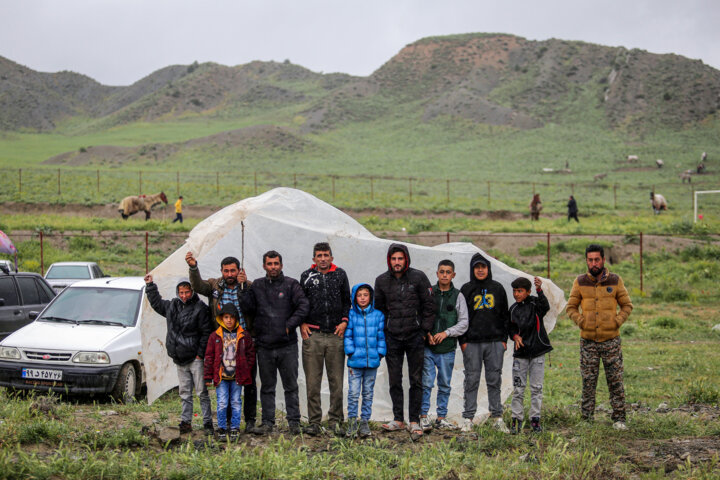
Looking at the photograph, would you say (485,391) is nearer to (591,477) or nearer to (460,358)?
(460,358)

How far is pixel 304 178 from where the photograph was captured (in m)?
49.6

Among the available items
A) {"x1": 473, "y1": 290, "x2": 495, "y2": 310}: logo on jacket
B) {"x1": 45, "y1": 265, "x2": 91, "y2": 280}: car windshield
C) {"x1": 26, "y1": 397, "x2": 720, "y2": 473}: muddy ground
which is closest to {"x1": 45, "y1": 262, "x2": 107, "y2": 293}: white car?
{"x1": 45, "y1": 265, "x2": 91, "y2": 280}: car windshield

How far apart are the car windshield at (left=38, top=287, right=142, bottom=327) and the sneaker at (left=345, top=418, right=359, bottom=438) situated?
3768 mm

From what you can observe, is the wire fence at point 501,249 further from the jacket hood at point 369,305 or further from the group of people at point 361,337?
the jacket hood at point 369,305

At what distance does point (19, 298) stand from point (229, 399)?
19.0ft

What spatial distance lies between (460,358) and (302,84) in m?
128

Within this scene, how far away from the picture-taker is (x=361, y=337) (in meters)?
6.56

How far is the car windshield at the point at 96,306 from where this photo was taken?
345 inches

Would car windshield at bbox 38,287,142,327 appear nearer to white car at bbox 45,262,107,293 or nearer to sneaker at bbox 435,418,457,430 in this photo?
sneaker at bbox 435,418,457,430

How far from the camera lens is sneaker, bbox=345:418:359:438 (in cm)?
632

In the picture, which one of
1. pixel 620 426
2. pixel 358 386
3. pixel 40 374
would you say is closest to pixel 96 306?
pixel 40 374

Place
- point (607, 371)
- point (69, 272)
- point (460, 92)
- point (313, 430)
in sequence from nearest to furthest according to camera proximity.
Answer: point (313, 430) < point (607, 371) < point (69, 272) < point (460, 92)

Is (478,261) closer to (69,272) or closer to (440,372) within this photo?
(440,372)

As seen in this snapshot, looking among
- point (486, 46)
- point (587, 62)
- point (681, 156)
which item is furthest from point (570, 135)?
point (486, 46)
